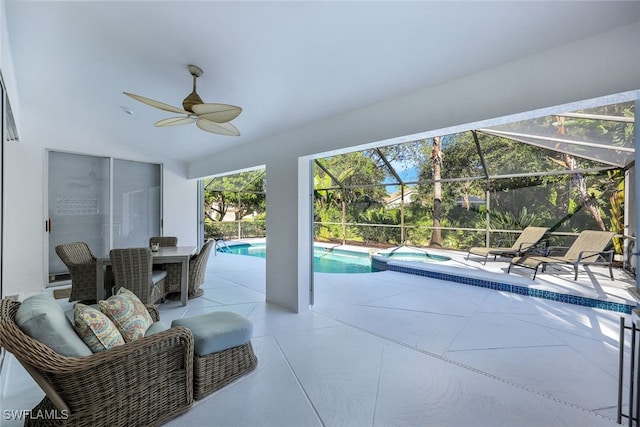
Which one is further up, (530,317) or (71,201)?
(71,201)

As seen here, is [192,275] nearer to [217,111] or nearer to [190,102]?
[190,102]

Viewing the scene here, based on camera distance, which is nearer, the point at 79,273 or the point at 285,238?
the point at 79,273

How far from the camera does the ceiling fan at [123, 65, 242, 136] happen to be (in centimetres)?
221

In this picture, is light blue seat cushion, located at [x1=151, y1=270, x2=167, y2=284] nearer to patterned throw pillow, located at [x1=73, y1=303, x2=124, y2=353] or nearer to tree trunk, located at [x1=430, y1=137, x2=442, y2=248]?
patterned throw pillow, located at [x1=73, y1=303, x2=124, y2=353]

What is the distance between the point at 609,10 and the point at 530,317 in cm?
310

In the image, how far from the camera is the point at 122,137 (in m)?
5.19

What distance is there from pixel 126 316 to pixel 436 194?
7.96 meters

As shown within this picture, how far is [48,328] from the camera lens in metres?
1.39

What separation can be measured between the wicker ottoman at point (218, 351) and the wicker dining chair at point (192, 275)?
1.95 m

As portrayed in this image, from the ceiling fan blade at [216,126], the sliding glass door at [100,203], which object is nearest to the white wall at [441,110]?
the ceiling fan blade at [216,126]

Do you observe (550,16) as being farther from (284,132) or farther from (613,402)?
(284,132)

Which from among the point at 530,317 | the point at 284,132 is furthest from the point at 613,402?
the point at 284,132

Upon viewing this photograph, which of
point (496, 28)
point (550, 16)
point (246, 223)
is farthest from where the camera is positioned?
point (246, 223)
